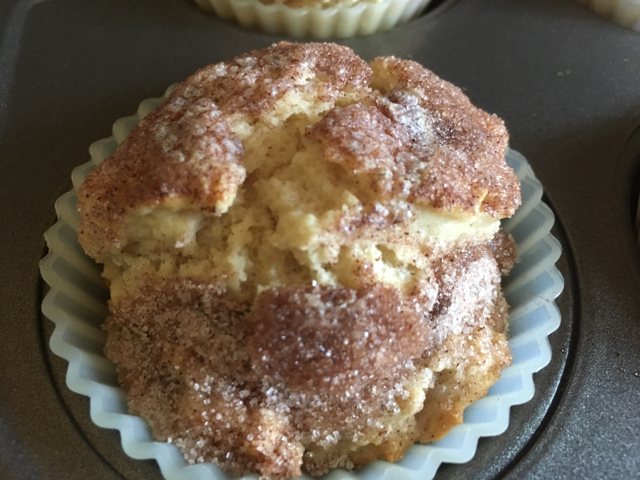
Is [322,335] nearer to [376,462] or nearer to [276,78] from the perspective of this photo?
[376,462]

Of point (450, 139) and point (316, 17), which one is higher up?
point (450, 139)

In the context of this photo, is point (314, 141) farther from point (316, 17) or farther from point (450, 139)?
point (316, 17)

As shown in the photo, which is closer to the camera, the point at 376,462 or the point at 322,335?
the point at 322,335

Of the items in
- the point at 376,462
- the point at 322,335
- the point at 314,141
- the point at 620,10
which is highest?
the point at 620,10

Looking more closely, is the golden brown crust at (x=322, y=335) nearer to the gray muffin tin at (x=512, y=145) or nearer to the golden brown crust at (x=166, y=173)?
the golden brown crust at (x=166, y=173)

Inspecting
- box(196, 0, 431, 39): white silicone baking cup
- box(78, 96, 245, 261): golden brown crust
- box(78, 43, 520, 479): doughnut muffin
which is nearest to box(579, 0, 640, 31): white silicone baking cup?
box(196, 0, 431, 39): white silicone baking cup

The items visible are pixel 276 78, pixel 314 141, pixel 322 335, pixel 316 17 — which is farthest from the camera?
pixel 316 17

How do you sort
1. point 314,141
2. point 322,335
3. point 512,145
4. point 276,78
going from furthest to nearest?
point 512,145 < point 276,78 < point 314,141 < point 322,335

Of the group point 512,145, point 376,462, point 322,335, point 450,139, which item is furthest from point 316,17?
point 376,462
